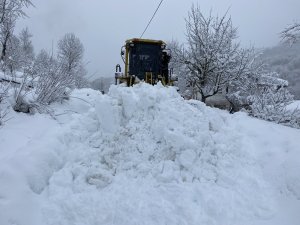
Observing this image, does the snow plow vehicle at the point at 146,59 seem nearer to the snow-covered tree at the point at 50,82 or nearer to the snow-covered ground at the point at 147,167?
the snow-covered tree at the point at 50,82

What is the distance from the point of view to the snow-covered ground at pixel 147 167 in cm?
496

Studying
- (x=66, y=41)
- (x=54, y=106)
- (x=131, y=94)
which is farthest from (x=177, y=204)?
(x=66, y=41)

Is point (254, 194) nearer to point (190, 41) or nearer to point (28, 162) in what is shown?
point (28, 162)

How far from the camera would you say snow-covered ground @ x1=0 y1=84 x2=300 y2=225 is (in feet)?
16.3

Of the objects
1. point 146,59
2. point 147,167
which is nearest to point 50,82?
point 147,167

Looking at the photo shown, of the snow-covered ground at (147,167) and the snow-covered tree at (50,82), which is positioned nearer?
the snow-covered ground at (147,167)

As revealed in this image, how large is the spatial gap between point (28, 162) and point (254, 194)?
3699mm

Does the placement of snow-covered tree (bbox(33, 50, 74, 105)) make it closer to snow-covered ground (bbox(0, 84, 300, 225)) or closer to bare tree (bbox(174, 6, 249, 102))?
snow-covered ground (bbox(0, 84, 300, 225))

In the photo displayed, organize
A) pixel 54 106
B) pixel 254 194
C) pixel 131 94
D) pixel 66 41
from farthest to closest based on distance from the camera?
1. pixel 66 41
2. pixel 54 106
3. pixel 131 94
4. pixel 254 194

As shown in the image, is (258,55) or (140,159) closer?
(140,159)

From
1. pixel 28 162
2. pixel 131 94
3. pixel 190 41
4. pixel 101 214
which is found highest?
pixel 190 41

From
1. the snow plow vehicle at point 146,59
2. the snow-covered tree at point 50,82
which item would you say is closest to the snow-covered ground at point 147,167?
the snow-covered tree at point 50,82

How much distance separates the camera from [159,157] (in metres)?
6.37

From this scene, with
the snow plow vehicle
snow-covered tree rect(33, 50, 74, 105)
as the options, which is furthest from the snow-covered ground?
the snow plow vehicle
